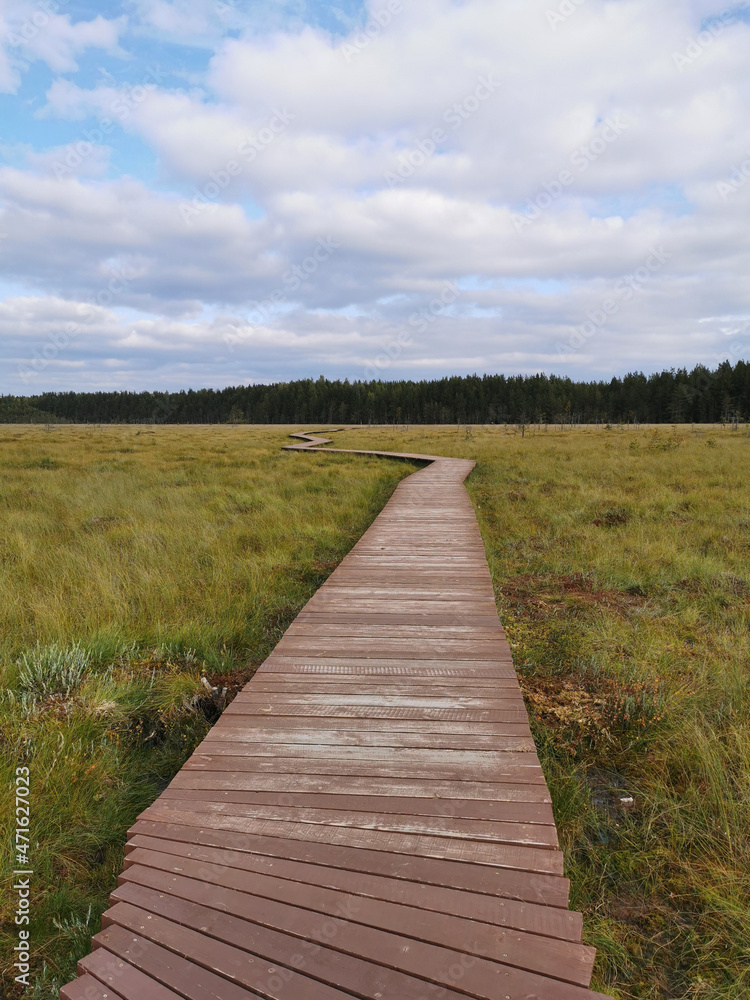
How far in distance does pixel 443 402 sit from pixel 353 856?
9372 cm

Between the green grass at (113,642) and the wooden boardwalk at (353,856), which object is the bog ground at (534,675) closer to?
the green grass at (113,642)

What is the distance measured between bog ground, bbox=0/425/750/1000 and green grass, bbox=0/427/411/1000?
0.02 meters

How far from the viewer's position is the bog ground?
8.39 feet

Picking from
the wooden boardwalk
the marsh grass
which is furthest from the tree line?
the wooden boardwalk

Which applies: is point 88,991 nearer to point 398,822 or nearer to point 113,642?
point 398,822

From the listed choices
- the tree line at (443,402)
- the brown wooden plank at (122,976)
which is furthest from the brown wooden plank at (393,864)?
the tree line at (443,402)

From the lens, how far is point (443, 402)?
93.5 m

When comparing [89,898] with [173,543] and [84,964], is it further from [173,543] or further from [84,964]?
[173,543]

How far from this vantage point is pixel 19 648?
480 centimetres

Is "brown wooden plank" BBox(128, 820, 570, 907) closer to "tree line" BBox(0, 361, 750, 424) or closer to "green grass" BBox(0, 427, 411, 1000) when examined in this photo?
"green grass" BBox(0, 427, 411, 1000)

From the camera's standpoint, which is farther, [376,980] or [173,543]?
[173,543]

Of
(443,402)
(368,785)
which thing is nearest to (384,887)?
(368,785)

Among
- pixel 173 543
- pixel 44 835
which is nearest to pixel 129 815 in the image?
pixel 44 835

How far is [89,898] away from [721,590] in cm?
703
